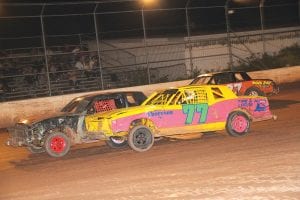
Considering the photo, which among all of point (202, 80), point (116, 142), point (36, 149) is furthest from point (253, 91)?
point (36, 149)

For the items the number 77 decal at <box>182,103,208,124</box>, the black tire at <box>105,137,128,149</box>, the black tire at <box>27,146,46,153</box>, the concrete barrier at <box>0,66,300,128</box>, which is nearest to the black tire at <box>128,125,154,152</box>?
the number 77 decal at <box>182,103,208,124</box>

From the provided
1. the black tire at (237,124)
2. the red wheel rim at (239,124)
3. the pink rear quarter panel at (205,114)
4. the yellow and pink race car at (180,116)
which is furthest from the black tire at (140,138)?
the red wheel rim at (239,124)

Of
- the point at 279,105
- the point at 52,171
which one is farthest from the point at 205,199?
the point at 279,105

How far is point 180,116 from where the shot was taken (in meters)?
13.2

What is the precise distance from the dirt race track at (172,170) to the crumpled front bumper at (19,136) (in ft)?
1.44

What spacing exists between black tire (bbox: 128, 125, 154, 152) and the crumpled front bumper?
254 centimetres

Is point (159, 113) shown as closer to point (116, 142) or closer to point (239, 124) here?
point (116, 142)

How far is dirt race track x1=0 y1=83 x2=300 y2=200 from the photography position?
8422 millimetres

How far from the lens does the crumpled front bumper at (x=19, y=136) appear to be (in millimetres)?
13281

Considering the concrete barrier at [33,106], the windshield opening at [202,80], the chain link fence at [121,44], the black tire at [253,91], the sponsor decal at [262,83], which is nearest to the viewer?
the windshield opening at [202,80]

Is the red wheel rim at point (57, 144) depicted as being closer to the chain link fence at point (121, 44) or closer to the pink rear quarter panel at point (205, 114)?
the pink rear quarter panel at point (205, 114)

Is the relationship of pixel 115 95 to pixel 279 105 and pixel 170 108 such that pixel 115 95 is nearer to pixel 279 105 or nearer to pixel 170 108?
pixel 170 108

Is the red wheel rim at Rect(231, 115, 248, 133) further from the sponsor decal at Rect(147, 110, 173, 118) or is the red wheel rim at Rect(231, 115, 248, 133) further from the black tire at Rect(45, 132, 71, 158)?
the black tire at Rect(45, 132, 71, 158)

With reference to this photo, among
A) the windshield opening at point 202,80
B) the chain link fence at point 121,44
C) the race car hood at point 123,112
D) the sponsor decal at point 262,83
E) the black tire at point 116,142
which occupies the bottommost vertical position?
the black tire at point 116,142
